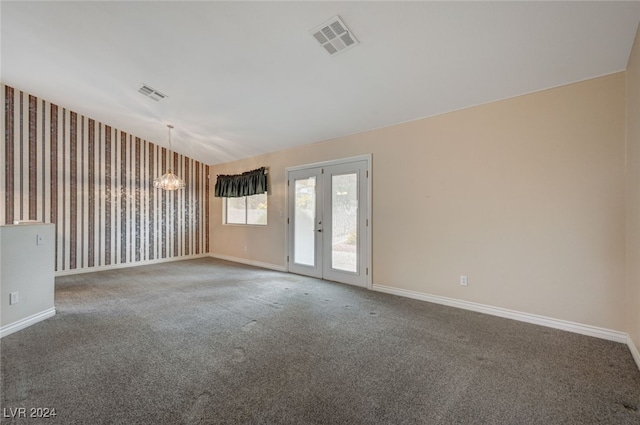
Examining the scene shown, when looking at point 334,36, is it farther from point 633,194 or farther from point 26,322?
point 26,322

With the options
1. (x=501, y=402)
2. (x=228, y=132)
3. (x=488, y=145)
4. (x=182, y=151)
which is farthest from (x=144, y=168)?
(x=501, y=402)

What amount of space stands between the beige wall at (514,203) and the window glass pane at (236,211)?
369cm

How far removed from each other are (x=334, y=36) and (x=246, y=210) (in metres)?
4.89

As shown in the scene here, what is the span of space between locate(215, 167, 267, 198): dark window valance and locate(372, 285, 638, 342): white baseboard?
3680mm

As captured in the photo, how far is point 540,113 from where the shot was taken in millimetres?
2988

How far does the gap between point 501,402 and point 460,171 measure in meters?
2.59

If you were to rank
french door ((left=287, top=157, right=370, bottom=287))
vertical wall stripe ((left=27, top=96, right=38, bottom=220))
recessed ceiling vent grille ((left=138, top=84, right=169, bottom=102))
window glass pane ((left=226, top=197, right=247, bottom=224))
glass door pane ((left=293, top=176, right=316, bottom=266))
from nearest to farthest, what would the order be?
recessed ceiling vent grille ((left=138, top=84, right=169, bottom=102)) → french door ((left=287, top=157, right=370, bottom=287)) → vertical wall stripe ((left=27, top=96, right=38, bottom=220)) → glass door pane ((left=293, top=176, right=316, bottom=266)) → window glass pane ((left=226, top=197, right=247, bottom=224))

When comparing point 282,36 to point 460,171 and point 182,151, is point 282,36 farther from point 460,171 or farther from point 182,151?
point 182,151

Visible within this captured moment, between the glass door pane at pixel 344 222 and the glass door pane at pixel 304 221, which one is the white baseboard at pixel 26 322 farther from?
the glass door pane at pixel 344 222

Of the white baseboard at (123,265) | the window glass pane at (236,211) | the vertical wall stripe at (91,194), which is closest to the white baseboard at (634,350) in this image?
the window glass pane at (236,211)

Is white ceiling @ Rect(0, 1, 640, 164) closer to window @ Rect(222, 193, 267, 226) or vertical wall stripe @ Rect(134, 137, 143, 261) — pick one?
vertical wall stripe @ Rect(134, 137, 143, 261)

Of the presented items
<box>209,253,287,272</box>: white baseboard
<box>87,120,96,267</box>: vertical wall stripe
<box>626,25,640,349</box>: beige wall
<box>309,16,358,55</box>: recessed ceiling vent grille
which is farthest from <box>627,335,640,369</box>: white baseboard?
<box>87,120,96,267</box>: vertical wall stripe

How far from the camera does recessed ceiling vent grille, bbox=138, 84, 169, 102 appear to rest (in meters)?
4.02

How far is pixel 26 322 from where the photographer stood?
2910 mm
